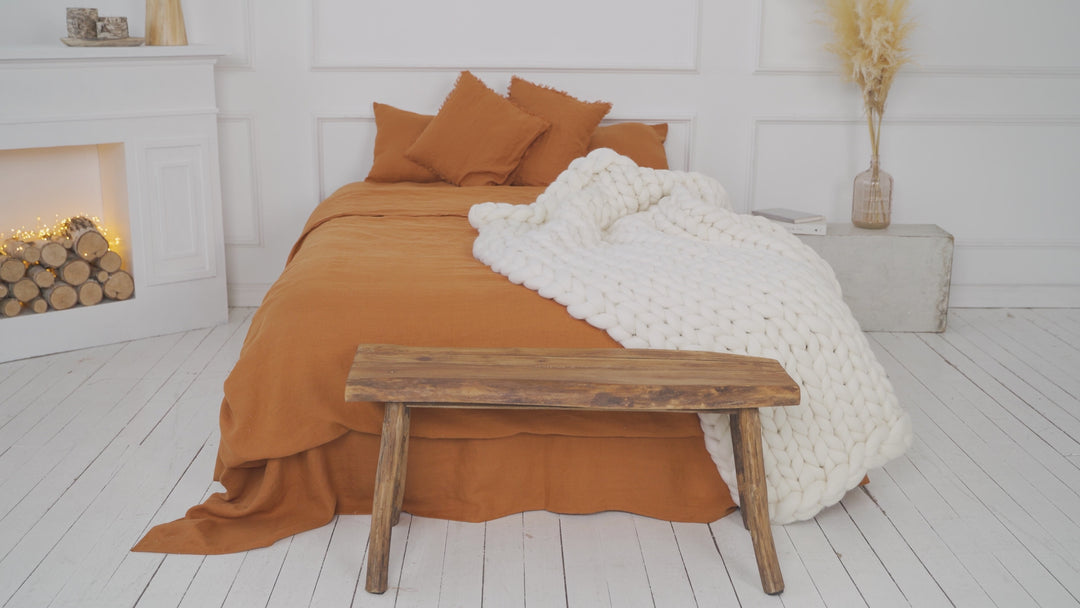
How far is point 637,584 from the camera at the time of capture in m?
2.12

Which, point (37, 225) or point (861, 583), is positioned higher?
point (37, 225)

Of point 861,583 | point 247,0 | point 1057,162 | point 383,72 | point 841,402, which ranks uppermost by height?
point 247,0

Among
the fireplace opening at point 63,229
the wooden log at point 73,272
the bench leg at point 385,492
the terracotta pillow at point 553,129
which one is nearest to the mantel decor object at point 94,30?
the fireplace opening at point 63,229

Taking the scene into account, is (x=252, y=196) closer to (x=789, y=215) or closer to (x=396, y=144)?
(x=396, y=144)

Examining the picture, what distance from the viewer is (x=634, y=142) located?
391 centimetres

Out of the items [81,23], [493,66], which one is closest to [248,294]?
[81,23]

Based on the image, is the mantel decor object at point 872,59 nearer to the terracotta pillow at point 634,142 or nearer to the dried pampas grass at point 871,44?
the dried pampas grass at point 871,44

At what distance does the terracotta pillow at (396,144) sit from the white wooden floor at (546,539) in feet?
3.88

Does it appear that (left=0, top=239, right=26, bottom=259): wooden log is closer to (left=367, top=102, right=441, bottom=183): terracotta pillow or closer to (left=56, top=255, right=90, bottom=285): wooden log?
(left=56, top=255, right=90, bottom=285): wooden log

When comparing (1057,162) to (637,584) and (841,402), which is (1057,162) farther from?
(637,584)

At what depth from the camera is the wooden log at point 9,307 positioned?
3488 millimetres

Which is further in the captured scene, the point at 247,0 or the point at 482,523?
the point at 247,0

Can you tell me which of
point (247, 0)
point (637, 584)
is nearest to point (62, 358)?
point (247, 0)

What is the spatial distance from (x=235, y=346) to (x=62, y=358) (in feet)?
1.95
